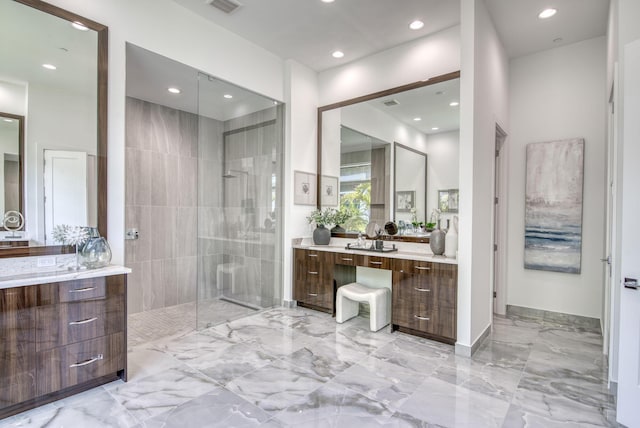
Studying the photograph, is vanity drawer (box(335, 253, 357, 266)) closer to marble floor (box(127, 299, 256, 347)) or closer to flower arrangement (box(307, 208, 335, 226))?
flower arrangement (box(307, 208, 335, 226))

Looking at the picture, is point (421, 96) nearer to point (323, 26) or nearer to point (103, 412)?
point (323, 26)

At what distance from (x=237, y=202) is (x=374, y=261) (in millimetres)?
1869

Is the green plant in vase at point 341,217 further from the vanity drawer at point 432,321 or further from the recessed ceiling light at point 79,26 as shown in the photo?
the recessed ceiling light at point 79,26

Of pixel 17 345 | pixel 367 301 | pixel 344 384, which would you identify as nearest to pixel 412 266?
pixel 367 301

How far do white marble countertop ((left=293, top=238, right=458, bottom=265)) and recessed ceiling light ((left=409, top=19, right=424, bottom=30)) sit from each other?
2.45 m

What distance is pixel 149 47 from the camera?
3086 mm

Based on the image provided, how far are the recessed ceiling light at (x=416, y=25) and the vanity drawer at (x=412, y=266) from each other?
8.38 feet

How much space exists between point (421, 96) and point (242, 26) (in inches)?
87.1

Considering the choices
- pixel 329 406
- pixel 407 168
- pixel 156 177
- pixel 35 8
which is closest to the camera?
pixel 329 406

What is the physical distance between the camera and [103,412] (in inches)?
84.7

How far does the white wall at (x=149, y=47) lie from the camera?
2.82 metres

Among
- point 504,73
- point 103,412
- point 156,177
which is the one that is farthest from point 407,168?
point 103,412

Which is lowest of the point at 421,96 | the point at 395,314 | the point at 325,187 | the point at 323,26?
the point at 395,314

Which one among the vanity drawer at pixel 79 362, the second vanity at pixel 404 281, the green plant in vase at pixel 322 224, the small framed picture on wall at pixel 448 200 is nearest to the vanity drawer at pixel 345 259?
the second vanity at pixel 404 281
